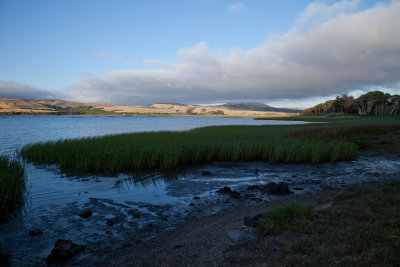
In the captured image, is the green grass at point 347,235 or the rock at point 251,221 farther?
the rock at point 251,221

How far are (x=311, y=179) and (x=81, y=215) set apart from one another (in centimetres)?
1016

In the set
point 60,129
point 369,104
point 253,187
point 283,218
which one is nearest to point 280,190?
point 253,187

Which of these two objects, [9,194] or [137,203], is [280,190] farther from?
[9,194]

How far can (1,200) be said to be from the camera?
7617 millimetres

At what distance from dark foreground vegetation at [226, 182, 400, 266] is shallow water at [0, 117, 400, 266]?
2779 millimetres

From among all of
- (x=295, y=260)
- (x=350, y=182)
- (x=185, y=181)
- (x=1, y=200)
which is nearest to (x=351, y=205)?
(x=295, y=260)

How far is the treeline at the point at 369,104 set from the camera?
8476cm

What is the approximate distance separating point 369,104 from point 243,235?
10745 centimetres

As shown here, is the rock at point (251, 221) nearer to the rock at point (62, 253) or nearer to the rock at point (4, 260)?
the rock at point (62, 253)

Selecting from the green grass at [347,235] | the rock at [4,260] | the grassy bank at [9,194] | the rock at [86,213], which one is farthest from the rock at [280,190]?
the grassy bank at [9,194]

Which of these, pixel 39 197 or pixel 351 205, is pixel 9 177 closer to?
pixel 39 197

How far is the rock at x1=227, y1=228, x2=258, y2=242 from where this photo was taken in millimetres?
4751

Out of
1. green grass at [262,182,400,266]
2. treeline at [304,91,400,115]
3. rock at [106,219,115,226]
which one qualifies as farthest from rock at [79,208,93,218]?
treeline at [304,91,400,115]

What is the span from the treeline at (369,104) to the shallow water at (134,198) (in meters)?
91.0
